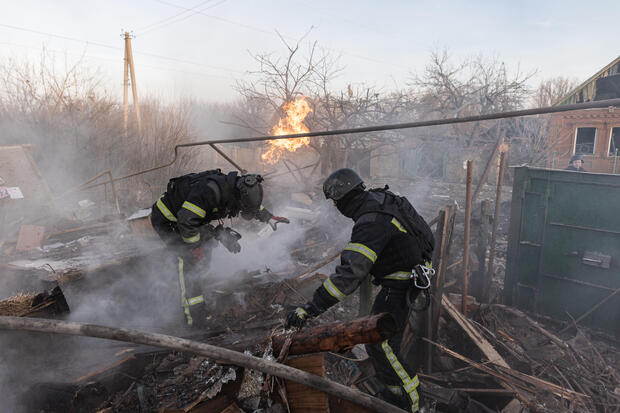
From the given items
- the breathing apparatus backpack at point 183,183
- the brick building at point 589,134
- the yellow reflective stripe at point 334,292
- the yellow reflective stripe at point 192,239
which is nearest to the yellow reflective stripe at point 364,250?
the yellow reflective stripe at point 334,292

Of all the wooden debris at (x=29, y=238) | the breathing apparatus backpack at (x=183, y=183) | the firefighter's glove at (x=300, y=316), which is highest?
the breathing apparatus backpack at (x=183, y=183)

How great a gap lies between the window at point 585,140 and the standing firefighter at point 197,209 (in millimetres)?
19364

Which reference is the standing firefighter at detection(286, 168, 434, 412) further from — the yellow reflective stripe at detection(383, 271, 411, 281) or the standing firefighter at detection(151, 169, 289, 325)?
the standing firefighter at detection(151, 169, 289, 325)

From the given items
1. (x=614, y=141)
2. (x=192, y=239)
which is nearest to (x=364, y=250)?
(x=192, y=239)

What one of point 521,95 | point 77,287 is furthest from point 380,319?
point 521,95

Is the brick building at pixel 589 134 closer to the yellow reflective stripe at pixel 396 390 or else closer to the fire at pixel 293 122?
the fire at pixel 293 122

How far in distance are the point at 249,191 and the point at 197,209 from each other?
1.87 ft

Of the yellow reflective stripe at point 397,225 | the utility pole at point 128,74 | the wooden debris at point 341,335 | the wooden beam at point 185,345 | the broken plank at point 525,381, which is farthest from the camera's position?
the utility pole at point 128,74

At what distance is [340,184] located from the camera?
266 cm

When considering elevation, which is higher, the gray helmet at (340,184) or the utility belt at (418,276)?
the gray helmet at (340,184)

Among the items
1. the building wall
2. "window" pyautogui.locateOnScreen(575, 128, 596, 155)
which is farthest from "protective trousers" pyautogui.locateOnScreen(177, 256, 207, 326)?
"window" pyautogui.locateOnScreen(575, 128, 596, 155)

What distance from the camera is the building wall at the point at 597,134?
15.9m

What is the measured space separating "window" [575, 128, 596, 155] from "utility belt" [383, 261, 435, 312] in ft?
62.5

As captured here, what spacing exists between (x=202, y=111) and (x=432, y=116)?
26.3m
